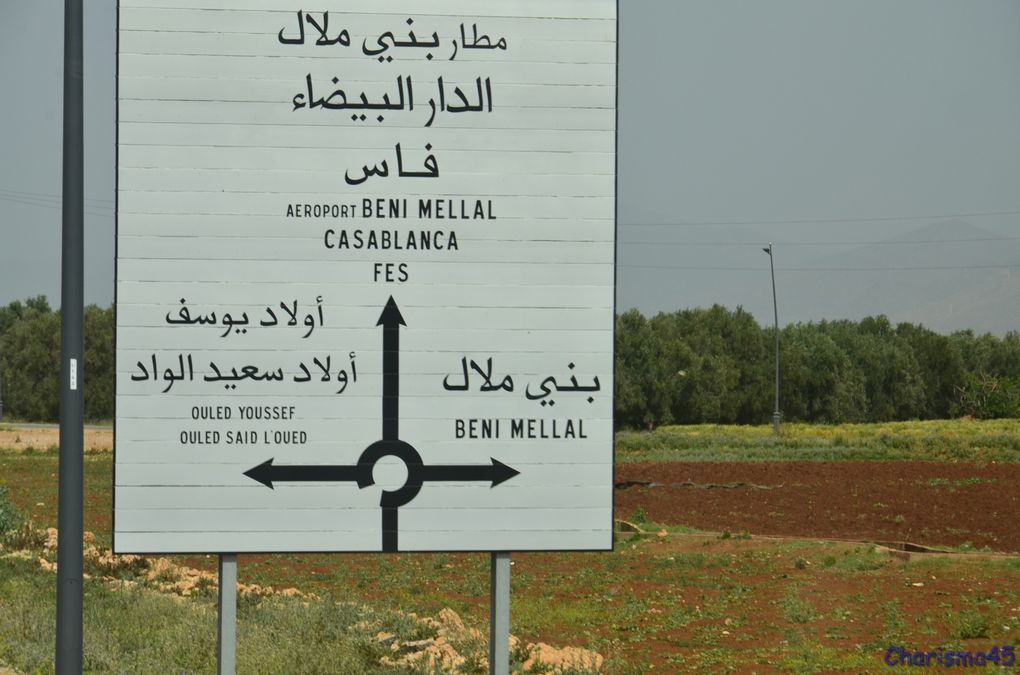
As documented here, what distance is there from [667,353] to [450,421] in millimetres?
75985

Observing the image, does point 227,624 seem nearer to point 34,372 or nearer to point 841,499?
point 841,499

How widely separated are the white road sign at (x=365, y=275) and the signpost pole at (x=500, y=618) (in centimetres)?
16

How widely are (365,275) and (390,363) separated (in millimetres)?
531

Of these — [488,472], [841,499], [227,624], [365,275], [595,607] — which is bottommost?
[841,499]

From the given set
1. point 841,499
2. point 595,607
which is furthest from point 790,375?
point 595,607

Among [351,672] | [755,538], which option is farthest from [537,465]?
[755,538]

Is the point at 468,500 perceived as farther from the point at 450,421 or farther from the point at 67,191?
the point at 67,191

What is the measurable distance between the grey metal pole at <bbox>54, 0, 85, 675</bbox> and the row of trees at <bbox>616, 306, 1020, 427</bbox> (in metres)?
68.7

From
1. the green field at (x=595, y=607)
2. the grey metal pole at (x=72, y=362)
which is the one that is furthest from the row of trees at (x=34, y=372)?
the grey metal pole at (x=72, y=362)

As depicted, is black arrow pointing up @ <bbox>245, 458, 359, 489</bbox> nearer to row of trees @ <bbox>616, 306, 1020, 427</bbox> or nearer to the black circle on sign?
the black circle on sign

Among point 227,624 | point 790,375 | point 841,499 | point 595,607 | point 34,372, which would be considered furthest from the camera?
point 790,375

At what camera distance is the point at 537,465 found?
646 centimetres

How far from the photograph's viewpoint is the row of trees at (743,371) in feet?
248

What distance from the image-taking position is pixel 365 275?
20.9ft
